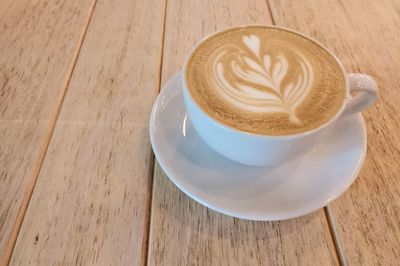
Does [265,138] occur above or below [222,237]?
above

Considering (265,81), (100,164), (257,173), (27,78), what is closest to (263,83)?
(265,81)

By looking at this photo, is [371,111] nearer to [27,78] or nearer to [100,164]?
[100,164]

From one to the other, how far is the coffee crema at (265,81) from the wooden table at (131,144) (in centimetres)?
12

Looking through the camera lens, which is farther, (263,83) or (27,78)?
(27,78)

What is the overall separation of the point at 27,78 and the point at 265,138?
16.1 inches

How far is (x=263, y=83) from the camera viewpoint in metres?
0.43

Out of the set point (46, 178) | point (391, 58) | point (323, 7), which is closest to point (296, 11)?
point (323, 7)

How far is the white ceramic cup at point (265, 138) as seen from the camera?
37 cm

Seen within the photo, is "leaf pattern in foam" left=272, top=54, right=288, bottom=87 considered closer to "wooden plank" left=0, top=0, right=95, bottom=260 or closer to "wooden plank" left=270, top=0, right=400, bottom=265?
"wooden plank" left=270, top=0, right=400, bottom=265

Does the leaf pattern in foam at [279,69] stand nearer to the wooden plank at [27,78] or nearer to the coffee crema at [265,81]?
the coffee crema at [265,81]

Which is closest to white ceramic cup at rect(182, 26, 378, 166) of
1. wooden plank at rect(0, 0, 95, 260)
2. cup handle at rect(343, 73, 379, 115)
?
cup handle at rect(343, 73, 379, 115)

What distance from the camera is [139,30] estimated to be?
2.16 ft

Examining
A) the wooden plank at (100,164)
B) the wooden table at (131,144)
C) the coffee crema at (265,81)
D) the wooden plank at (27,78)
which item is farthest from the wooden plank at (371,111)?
the wooden plank at (27,78)

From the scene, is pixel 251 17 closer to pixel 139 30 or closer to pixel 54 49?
pixel 139 30
